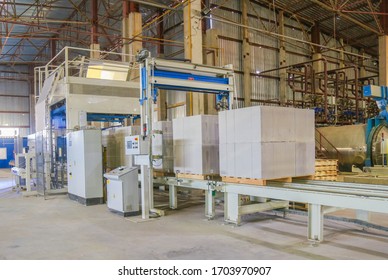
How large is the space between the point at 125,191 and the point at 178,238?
235 cm

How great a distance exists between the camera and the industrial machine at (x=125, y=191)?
8.02 m

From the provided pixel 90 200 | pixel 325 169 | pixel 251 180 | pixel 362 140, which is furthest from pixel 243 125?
pixel 362 140

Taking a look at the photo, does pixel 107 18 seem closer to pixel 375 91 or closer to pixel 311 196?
pixel 375 91

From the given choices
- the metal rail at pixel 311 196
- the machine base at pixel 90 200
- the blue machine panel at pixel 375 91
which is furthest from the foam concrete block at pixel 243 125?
the blue machine panel at pixel 375 91

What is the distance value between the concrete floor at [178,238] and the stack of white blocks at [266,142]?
3.59 ft

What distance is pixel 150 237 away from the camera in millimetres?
6219

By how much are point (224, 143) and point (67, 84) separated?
6.97 metres

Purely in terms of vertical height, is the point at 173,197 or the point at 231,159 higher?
the point at 231,159

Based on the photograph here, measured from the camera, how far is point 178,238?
611 centimetres

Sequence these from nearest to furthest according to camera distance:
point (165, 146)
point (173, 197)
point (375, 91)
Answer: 1. point (173, 197)
2. point (165, 146)
3. point (375, 91)

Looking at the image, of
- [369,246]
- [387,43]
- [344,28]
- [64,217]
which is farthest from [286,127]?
[344,28]

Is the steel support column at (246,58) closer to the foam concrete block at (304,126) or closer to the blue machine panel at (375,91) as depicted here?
the blue machine panel at (375,91)

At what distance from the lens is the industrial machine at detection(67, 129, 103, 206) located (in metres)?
9.68
